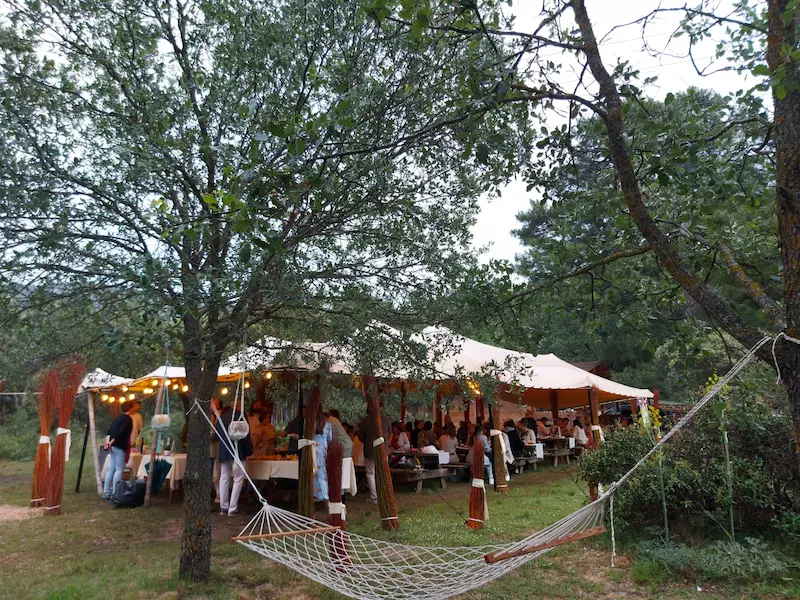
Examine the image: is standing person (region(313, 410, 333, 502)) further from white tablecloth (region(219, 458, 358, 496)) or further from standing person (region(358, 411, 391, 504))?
standing person (region(358, 411, 391, 504))

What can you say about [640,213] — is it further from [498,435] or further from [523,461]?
[523,461]

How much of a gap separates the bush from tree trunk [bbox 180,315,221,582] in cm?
373

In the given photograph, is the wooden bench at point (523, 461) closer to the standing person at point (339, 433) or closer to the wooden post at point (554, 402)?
the wooden post at point (554, 402)

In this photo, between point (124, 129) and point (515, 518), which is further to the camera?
point (515, 518)

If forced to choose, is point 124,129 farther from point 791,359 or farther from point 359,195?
point 791,359

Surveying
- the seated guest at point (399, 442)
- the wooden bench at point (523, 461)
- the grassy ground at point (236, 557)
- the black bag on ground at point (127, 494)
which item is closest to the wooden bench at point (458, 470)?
the seated guest at point (399, 442)

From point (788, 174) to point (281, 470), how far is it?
6458 mm

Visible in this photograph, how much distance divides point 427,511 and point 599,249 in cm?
498

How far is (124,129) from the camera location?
3889 millimetres

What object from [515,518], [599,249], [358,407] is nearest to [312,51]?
[599,249]

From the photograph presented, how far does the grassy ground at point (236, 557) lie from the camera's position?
14.2ft

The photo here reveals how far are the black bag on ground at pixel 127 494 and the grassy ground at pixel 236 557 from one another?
174 millimetres

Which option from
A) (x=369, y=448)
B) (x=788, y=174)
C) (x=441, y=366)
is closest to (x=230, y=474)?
(x=369, y=448)

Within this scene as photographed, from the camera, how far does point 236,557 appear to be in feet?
17.6
